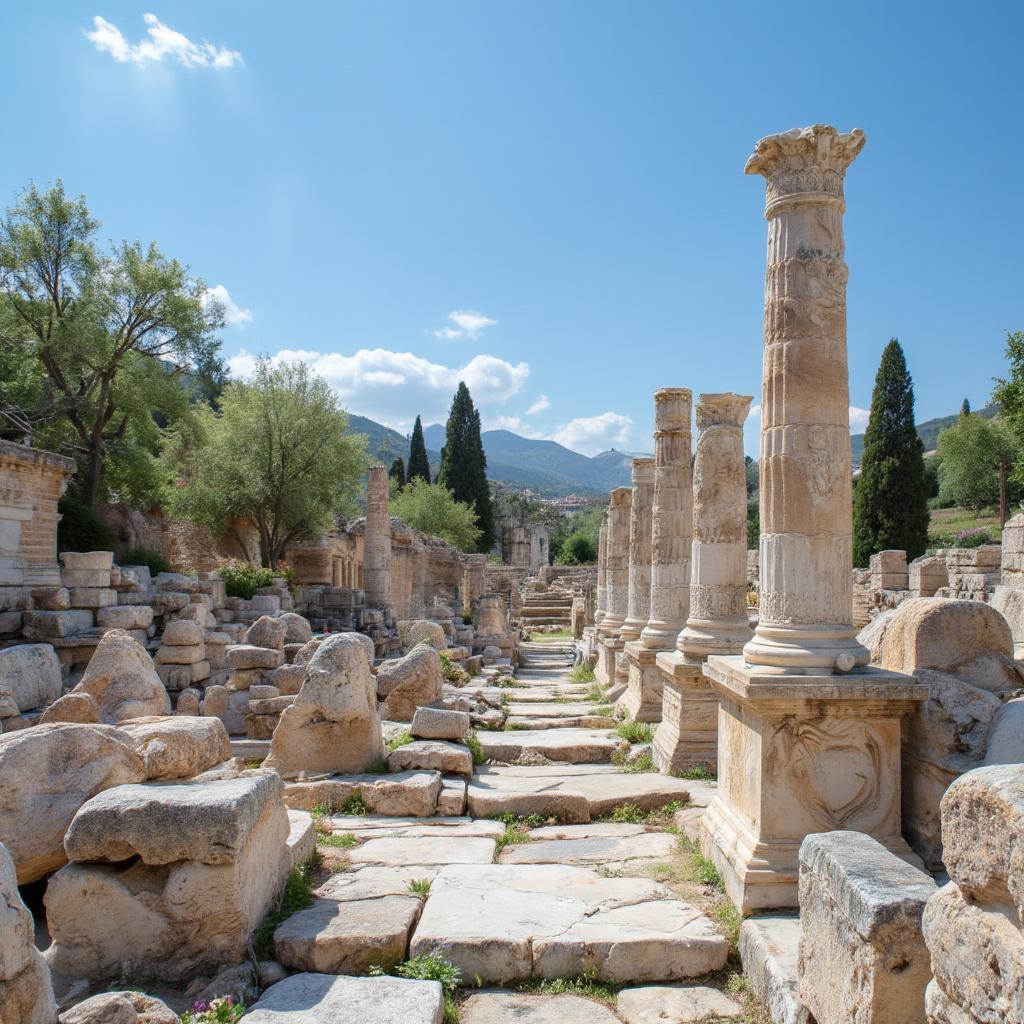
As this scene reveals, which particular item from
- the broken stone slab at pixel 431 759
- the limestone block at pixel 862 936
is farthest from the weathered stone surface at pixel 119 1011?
the broken stone slab at pixel 431 759

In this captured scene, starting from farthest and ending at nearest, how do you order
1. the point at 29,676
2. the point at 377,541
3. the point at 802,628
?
the point at 377,541 → the point at 29,676 → the point at 802,628

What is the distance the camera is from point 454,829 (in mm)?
6133

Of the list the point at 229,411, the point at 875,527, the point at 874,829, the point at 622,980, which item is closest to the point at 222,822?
the point at 622,980

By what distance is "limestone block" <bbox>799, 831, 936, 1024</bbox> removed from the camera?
8.98 ft

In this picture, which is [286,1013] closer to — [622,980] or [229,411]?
[622,980]

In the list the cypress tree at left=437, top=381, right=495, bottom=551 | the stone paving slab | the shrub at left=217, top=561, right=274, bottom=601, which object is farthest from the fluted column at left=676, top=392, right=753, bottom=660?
the cypress tree at left=437, top=381, right=495, bottom=551

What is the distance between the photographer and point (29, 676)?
29.9ft

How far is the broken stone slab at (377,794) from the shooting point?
21.4 feet

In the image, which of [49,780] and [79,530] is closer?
[49,780]

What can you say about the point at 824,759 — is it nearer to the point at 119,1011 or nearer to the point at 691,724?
the point at 691,724

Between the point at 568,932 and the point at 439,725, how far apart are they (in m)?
3.88

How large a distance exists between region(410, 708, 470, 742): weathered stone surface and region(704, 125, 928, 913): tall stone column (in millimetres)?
3101

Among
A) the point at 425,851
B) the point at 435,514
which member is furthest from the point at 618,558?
the point at 435,514

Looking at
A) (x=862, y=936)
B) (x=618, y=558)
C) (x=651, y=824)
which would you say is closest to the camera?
(x=862, y=936)
